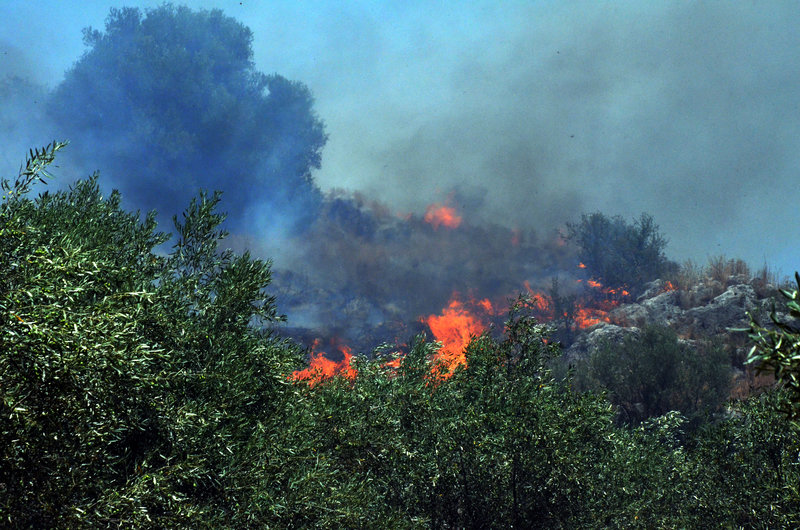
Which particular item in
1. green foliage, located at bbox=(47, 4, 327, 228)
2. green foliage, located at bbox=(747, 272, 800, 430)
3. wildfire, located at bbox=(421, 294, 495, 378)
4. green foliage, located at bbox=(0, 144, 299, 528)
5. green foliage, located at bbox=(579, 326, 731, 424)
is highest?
green foliage, located at bbox=(47, 4, 327, 228)

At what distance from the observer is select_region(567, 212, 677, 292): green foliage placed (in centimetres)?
11006

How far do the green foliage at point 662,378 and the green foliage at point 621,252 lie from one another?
5343 cm

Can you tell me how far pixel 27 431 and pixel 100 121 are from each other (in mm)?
98780

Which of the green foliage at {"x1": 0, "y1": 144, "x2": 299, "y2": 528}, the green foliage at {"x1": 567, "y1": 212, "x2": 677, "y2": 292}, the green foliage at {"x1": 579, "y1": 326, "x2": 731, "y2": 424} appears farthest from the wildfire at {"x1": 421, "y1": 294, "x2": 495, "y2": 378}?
the green foliage at {"x1": 0, "y1": 144, "x2": 299, "y2": 528}

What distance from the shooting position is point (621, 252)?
11400cm

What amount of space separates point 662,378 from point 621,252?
6351 cm

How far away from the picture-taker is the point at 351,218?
12606cm

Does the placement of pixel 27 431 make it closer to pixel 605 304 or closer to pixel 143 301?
pixel 143 301

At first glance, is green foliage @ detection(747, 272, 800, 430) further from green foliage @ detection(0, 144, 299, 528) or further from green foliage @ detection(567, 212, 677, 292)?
Result: green foliage @ detection(567, 212, 677, 292)

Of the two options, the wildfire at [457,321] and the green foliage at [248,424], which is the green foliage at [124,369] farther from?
the wildfire at [457,321]

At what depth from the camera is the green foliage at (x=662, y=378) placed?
5297 cm

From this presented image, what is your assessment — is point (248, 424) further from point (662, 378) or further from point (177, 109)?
point (177, 109)

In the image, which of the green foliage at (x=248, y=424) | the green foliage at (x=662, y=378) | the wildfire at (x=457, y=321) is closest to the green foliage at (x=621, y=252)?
the wildfire at (x=457, y=321)

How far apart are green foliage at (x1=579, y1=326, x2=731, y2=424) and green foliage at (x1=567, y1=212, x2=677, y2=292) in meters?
53.4
